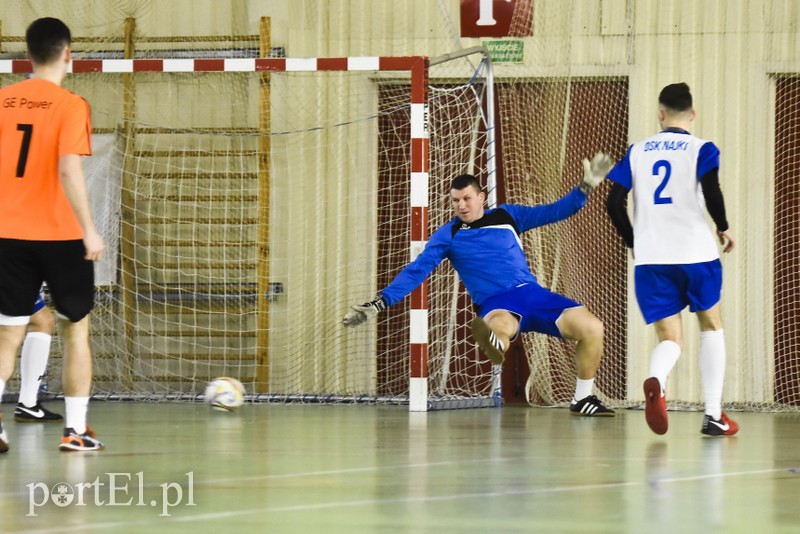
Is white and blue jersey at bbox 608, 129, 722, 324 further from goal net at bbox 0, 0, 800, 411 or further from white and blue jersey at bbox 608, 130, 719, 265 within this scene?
goal net at bbox 0, 0, 800, 411

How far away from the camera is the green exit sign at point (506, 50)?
32.0 feet

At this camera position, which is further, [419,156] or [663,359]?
[419,156]

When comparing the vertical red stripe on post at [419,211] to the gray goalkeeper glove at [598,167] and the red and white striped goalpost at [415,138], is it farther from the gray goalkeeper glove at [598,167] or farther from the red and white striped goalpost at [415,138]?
the gray goalkeeper glove at [598,167]

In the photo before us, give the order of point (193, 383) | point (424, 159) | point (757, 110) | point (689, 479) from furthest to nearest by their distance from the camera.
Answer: point (193, 383) → point (757, 110) → point (424, 159) → point (689, 479)

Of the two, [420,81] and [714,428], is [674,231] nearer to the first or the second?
[714,428]

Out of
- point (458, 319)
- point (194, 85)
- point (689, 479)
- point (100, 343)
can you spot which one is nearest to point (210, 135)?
point (194, 85)

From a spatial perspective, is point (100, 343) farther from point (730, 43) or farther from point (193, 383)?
point (730, 43)

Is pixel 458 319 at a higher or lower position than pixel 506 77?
lower

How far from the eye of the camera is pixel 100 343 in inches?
394

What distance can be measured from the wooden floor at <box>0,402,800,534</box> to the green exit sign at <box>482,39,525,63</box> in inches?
141

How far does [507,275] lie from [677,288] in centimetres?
163

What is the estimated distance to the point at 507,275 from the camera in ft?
25.2

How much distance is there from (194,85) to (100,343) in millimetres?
2375

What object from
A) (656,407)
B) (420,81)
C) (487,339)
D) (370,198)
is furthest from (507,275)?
(370,198)
